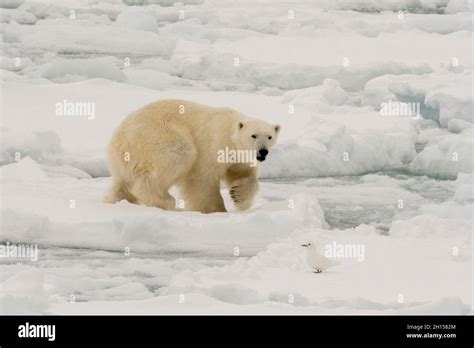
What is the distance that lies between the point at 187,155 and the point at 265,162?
2.33m

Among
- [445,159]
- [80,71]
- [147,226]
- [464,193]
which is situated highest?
→ [80,71]

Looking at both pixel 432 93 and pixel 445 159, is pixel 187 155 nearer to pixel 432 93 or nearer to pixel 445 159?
pixel 445 159

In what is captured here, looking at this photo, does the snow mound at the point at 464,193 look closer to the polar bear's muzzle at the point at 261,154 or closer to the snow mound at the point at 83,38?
the polar bear's muzzle at the point at 261,154

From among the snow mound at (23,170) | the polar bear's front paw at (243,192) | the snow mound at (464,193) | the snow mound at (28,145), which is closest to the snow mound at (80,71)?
the snow mound at (28,145)

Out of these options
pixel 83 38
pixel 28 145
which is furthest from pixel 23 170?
pixel 83 38

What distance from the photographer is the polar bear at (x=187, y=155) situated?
7.32 meters

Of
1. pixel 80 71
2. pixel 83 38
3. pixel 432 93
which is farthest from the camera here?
pixel 83 38

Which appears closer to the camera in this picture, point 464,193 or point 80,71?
point 464,193

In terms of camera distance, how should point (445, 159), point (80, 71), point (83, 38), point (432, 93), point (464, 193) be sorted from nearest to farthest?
point (464, 193), point (445, 159), point (432, 93), point (80, 71), point (83, 38)

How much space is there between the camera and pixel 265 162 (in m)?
9.59

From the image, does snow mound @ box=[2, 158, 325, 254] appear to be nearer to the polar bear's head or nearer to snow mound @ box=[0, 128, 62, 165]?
the polar bear's head

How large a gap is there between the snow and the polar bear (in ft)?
0.80

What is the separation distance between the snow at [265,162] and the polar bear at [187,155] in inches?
9.6

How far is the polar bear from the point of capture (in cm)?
732
